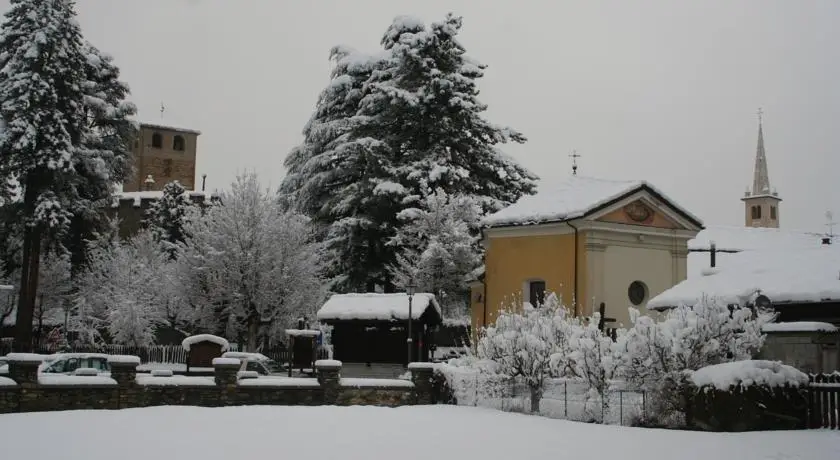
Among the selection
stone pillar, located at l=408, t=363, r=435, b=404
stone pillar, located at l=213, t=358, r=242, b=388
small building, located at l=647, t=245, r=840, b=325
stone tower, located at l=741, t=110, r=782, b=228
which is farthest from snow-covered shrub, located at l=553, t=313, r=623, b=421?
stone tower, located at l=741, t=110, r=782, b=228

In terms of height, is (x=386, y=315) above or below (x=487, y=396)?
above

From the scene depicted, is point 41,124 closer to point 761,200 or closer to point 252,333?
point 252,333

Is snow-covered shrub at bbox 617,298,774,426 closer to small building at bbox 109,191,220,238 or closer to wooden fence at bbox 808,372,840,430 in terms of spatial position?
wooden fence at bbox 808,372,840,430

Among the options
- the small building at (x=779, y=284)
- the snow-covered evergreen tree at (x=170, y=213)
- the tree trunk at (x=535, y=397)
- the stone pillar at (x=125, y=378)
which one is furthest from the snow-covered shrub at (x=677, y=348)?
the snow-covered evergreen tree at (x=170, y=213)

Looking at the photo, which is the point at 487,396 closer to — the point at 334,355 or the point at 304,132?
the point at 334,355

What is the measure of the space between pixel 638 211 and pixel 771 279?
945 centimetres

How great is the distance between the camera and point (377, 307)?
3281cm

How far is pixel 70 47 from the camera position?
40.0 meters

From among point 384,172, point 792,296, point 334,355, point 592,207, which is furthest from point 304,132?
point 792,296

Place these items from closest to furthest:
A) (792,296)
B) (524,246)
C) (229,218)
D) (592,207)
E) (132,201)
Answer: (792,296)
(592,207)
(524,246)
(229,218)
(132,201)

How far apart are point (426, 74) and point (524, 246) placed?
1303cm

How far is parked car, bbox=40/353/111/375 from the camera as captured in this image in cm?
2675

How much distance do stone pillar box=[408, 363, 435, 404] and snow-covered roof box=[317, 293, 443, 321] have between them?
740 cm

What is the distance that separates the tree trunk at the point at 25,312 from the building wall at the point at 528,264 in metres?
18.3
